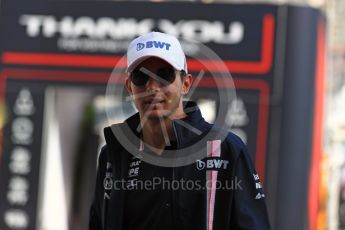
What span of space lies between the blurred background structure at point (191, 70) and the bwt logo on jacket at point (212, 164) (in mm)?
4813

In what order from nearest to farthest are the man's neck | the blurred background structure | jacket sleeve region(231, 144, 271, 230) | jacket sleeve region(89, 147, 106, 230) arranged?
jacket sleeve region(231, 144, 271, 230)
the man's neck
jacket sleeve region(89, 147, 106, 230)
the blurred background structure

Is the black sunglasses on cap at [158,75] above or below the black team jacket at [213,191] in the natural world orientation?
above

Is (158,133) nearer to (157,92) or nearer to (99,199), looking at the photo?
(157,92)

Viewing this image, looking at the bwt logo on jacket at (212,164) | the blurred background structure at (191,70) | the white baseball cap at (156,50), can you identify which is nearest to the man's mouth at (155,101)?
the white baseball cap at (156,50)

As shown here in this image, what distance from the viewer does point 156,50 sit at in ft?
8.52

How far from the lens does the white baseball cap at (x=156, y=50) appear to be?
260cm

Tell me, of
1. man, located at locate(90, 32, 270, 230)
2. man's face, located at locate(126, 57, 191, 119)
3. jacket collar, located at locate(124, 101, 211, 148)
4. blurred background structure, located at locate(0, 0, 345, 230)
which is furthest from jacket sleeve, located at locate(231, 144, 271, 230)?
blurred background structure, located at locate(0, 0, 345, 230)

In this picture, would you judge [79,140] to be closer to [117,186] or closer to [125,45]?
[125,45]

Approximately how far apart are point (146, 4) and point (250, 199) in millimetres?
5554

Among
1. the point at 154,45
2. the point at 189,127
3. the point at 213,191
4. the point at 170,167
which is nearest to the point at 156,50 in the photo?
the point at 154,45

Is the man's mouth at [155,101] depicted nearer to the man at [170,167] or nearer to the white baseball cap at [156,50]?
the man at [170,167]

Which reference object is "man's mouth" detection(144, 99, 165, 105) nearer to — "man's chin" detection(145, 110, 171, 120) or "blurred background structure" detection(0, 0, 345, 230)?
"man's chin" detection(145, 110, 171, 120)

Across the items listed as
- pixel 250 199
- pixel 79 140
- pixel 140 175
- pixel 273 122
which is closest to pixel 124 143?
pixel 140 175

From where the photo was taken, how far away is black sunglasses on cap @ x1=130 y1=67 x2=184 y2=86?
262 centimetres
